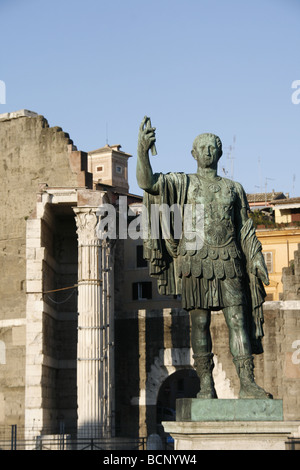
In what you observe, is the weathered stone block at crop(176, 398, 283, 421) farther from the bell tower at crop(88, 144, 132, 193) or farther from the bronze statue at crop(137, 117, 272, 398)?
the bell tower at crop(88, 144, 132, 193)

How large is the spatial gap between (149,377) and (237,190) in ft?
76.5

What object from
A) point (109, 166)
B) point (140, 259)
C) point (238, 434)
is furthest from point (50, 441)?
point (109, 166)

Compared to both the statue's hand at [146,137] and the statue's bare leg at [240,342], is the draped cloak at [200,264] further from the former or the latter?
the statue's hand at [146,137]

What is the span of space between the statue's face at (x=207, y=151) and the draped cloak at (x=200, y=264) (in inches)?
10.1

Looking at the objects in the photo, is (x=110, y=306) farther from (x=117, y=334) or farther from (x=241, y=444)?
(x=241, y=444)

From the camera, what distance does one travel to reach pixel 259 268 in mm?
9453

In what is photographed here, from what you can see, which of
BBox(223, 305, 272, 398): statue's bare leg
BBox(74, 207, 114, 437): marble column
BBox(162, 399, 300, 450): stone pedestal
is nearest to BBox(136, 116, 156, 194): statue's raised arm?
BBox(223, 305, 272, 398): statue's bare leg

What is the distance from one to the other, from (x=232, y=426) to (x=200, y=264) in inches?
65.3

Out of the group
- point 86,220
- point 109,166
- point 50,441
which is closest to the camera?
point 50,441

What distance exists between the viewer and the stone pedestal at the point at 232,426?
28.0 feet

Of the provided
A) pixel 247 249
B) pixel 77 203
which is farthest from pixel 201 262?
pixel 77 203

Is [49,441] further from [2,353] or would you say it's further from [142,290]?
[142,290]

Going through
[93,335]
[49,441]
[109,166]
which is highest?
[109,166]

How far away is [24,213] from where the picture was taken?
3203 cm
